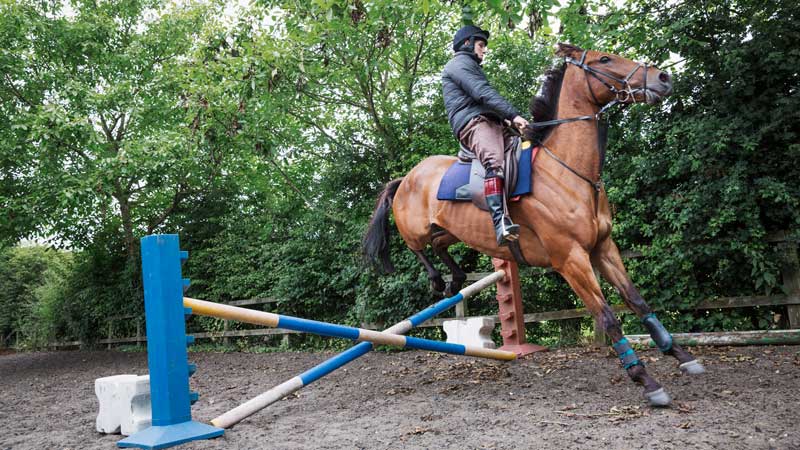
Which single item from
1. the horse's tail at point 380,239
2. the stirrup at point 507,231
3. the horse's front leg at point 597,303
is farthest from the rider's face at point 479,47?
the horse's front leg at point 597,303

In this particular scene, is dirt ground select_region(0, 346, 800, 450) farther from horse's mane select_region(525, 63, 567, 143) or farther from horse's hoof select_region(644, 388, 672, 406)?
horse's mane select_region(525, 63, 567, 143)

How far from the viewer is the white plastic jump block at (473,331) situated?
6156mm

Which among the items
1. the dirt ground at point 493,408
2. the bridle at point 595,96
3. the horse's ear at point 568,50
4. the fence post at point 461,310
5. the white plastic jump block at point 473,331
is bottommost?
the dirt ground at point 493,408

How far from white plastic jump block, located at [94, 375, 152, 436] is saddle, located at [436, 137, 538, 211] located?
252 cm

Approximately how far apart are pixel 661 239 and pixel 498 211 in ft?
9.75

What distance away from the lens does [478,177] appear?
4168 millimetres

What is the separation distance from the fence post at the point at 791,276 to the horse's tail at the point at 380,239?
A: 3.69 metres

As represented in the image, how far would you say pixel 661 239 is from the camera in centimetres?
A: 593

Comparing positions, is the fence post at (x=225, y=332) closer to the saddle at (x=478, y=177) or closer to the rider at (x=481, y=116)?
the saddle at (x=478, y=177)

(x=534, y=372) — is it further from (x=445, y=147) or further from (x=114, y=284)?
(x=114, y=284)

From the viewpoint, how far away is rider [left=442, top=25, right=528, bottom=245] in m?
3.83

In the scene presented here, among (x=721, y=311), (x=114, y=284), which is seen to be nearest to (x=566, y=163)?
(x=721, y=311)

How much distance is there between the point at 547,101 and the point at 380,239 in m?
1.96

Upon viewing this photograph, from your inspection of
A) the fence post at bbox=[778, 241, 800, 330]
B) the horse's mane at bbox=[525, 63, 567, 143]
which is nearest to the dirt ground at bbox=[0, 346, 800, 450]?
the fence post at bbox=[778, 241, 800, 330]
